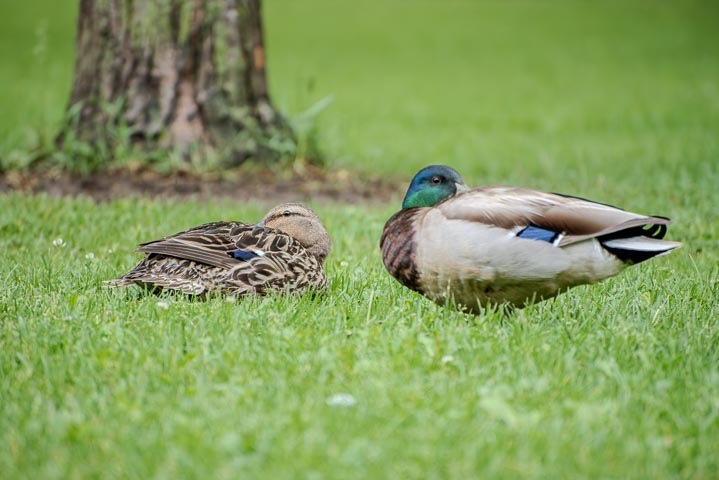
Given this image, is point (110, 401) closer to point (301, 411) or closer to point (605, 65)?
point (301, 411)

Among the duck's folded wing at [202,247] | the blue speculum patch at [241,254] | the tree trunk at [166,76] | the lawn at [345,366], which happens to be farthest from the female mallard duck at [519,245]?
the tree trunk at [166,76]

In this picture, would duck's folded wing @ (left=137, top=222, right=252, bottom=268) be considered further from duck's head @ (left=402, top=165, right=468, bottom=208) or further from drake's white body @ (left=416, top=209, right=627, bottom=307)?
drake's white body @ (left=416, top=209, right=627, bottom=307)

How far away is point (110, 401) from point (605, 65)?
2137cm

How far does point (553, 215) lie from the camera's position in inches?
173

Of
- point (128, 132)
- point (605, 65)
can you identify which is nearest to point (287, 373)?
point (128, 132)

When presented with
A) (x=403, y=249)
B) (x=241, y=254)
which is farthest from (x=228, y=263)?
(x=403, y=249)

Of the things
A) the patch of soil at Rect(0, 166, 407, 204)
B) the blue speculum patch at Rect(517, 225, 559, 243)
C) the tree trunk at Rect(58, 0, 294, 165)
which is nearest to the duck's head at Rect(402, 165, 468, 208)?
the blue speculum patch at Rect(517, 225, 559, 243)

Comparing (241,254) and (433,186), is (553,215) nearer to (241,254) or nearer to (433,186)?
(433,186)

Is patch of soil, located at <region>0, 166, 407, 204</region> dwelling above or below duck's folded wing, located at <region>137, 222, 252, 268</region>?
below

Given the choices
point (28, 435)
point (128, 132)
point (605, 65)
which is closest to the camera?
point (28, 435)

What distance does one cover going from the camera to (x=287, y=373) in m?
3.77

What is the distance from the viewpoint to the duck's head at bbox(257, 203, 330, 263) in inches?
225

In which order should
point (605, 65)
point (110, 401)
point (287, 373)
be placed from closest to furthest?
point (110, 401) → point (287, 373) → point (605, 65)

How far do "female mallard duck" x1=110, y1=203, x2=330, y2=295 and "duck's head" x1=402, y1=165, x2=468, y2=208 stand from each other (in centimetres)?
78
